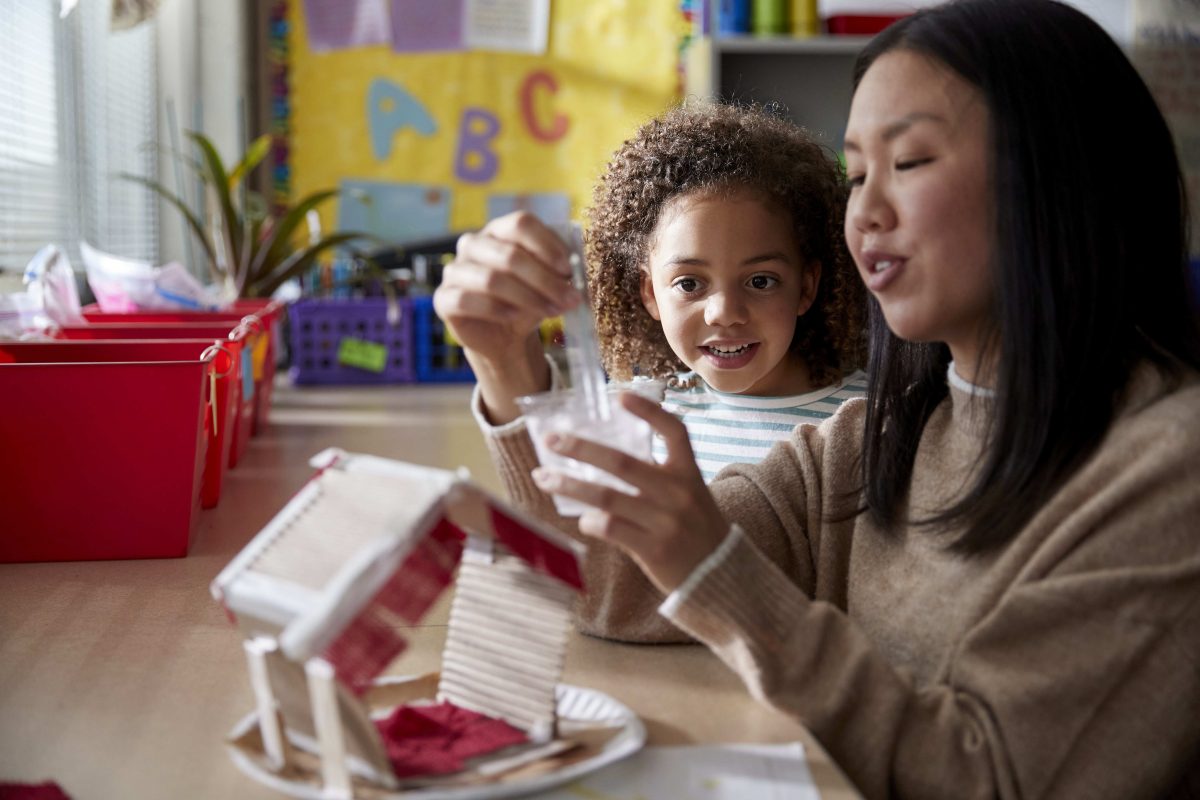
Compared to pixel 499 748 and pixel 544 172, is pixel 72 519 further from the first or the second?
pixel 544 172

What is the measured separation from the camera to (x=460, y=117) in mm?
3953

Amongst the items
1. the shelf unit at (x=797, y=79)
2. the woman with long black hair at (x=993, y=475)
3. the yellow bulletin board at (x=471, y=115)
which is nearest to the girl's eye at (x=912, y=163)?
the woman with long black hair at (x=993, y=475)

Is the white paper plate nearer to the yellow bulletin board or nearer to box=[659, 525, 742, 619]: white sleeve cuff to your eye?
box=[659, 525, 742, 619]: white sleeve cuff

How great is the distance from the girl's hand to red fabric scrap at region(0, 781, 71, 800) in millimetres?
292

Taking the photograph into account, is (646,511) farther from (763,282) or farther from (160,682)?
(763,282)

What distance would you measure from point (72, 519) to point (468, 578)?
0.70m

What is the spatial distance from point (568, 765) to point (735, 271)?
91 cm

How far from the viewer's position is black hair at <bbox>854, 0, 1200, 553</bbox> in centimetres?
82

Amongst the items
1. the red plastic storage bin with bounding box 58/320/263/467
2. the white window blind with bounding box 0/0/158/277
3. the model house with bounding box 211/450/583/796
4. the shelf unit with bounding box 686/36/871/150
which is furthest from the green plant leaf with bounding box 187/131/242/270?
the model house with bounding box 211/450/583/796

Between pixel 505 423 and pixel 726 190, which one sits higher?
pixel 726 190

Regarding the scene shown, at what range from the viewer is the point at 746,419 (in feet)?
5.22

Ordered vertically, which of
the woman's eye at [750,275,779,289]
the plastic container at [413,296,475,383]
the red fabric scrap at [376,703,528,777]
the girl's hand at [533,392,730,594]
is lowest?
the plastic container at [413,296,475,383]

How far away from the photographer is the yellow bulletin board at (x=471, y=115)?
12.8 feet

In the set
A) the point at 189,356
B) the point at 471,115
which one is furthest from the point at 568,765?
the point at 471,115
